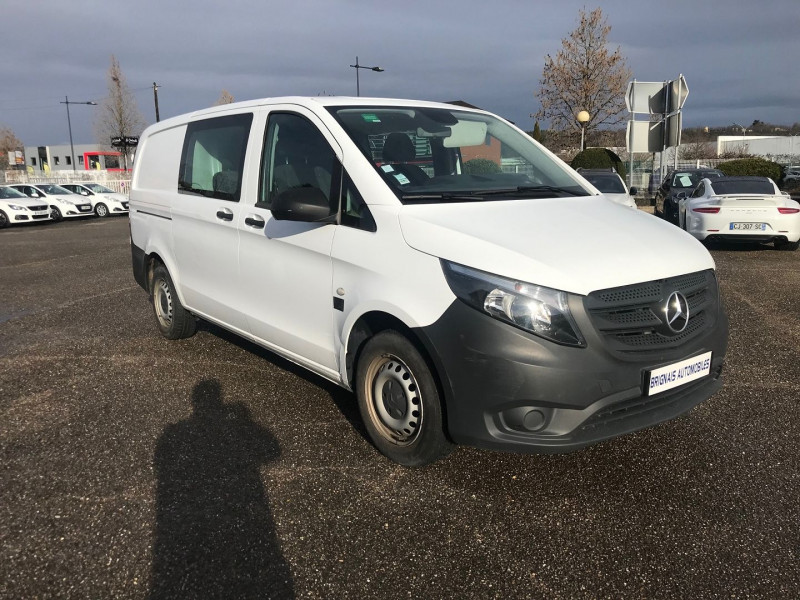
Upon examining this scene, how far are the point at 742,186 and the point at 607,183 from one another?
8.03 ft

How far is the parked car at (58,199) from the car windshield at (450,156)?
24.9 metres

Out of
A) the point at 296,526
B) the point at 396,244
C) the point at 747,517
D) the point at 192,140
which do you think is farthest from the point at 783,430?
the point at 192,140

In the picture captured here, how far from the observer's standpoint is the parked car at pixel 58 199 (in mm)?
25594

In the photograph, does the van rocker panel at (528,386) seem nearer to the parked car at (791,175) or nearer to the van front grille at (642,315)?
the van front grille at (642,315)

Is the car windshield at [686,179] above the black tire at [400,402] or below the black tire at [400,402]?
above

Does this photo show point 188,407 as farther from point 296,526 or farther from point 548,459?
point 548,459

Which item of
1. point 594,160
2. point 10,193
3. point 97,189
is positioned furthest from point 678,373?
point 97,189

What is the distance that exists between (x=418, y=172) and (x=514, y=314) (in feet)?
4.03

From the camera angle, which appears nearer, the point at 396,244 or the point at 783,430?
the point at 396,244

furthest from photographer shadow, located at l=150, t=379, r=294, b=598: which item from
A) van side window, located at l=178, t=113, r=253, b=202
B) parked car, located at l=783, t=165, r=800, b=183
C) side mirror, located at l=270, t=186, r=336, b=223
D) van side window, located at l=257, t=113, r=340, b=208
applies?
parked car, located at l=783, t=165, r=800, b=183

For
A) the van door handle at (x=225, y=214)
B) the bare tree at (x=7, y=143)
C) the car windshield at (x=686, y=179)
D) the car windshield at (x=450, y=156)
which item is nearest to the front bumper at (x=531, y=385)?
the car windshield at (x=450, y=156)

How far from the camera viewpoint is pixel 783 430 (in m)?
4.01

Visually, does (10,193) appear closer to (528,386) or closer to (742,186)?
(742,186)

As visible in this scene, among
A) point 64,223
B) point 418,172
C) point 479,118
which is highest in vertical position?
point 479,118
